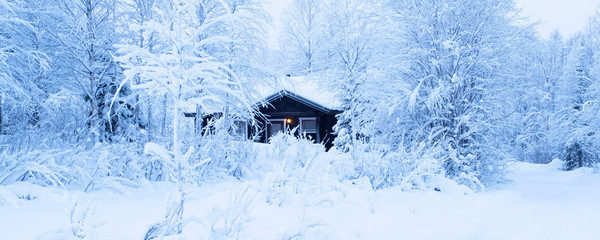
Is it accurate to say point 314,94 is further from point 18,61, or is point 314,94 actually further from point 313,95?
point 18,61

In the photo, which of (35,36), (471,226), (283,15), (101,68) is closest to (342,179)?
(471,226)

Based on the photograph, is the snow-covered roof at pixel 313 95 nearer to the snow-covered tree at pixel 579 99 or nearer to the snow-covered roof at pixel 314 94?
the snow-covered roof at pixel 314 94

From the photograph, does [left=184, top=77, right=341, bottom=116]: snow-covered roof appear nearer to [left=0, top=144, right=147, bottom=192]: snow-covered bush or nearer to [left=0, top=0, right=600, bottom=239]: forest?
[left=0, top=0, right=600, bottom=239]: forest

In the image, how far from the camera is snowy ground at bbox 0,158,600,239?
10.8 ft

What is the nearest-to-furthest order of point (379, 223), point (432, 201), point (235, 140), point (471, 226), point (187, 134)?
1. point (379, 223)
2. point (471, 226)
3. point (432, 201)
4. point (187, 134)
5. point (235, 140)

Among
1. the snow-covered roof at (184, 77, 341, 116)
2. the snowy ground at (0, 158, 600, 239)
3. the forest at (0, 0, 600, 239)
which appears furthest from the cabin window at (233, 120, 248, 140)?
the snowy ground at (0, 158, 600, 239)

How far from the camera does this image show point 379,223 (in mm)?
4664

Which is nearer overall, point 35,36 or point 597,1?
point 35,36

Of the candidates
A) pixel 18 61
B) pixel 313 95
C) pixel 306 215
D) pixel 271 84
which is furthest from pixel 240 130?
pixel 306 215

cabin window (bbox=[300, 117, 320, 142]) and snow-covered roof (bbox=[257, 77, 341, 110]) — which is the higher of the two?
snow-covered roof (bbox=[257, 77, 341, 110])

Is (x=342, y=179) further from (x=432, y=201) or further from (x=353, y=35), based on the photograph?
(x=353, y=35)

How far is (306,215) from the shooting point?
14.6 feet

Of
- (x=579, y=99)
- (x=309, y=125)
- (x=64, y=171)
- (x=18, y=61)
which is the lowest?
(x=64, y=171)

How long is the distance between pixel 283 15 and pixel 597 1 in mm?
22155
